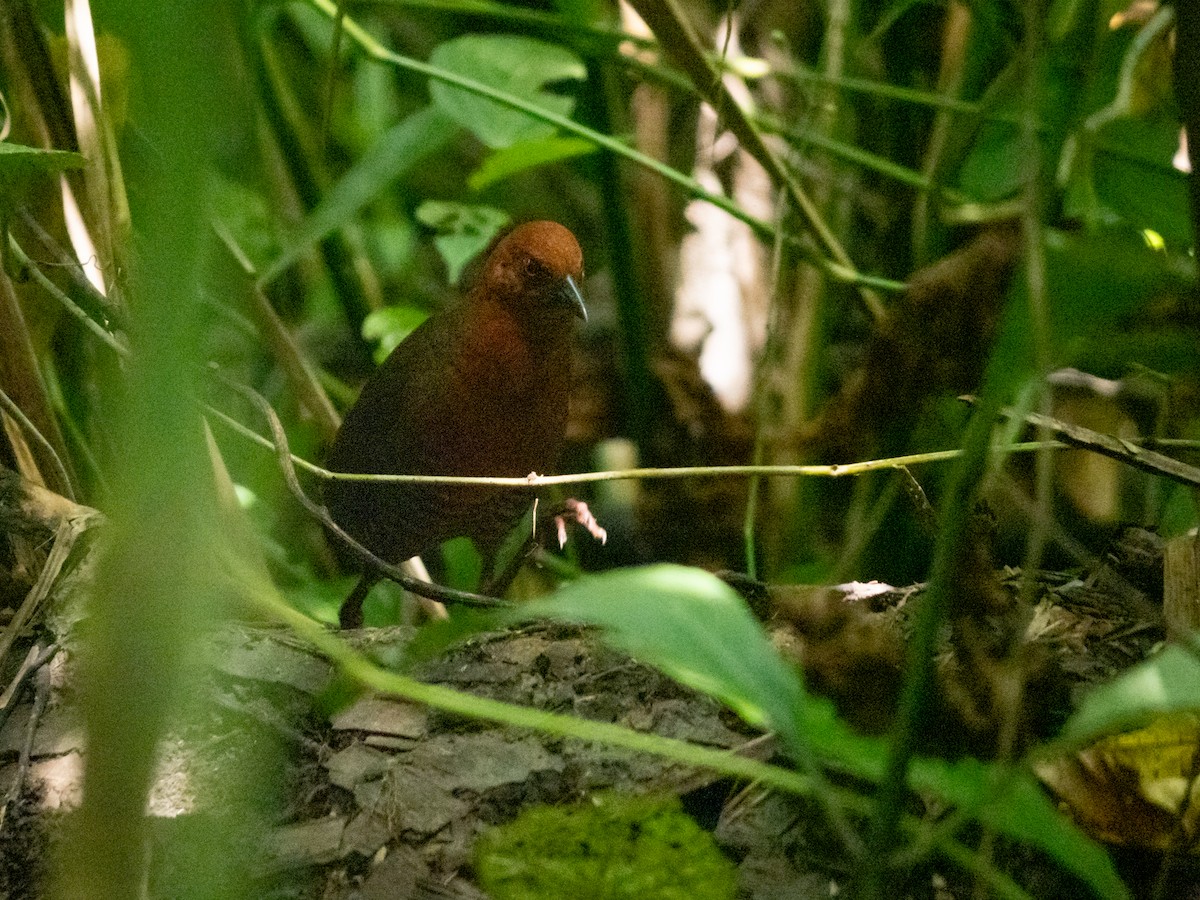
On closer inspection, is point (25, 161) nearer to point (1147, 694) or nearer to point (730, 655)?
point (730, 655)

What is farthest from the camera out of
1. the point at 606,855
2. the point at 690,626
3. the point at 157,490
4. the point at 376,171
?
the point at 376,171

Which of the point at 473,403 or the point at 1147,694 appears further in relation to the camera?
the point at 473,403

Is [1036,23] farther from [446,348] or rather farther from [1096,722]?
[446,348]

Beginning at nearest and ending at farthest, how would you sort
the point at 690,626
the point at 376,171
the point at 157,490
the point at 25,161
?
1. the point at 157,490
2. the point at 690,626
3. the point at 25,161
4. the point at 376,171

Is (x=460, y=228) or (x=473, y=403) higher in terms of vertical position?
(x=460, y=228)

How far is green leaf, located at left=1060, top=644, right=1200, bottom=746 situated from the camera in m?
0.63

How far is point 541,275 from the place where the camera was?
2018 mm

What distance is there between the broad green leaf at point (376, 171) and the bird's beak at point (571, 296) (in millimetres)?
441

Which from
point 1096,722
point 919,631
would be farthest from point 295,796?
point 1096,722

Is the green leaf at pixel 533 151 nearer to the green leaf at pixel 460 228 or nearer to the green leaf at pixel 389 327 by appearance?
the green leaf at pixel 460 228

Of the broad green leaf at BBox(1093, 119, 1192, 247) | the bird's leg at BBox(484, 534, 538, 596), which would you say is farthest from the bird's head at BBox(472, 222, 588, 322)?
the broad green leaf at BBox(1093, 119, 1192, 247)

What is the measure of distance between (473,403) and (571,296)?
0.86 feet

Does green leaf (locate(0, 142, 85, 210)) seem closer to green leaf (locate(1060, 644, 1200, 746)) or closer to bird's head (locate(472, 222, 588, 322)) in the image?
bird's head (locate(472, 222, 588, 322))

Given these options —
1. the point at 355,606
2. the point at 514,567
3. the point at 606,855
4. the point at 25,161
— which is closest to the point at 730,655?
the point at 606,855
